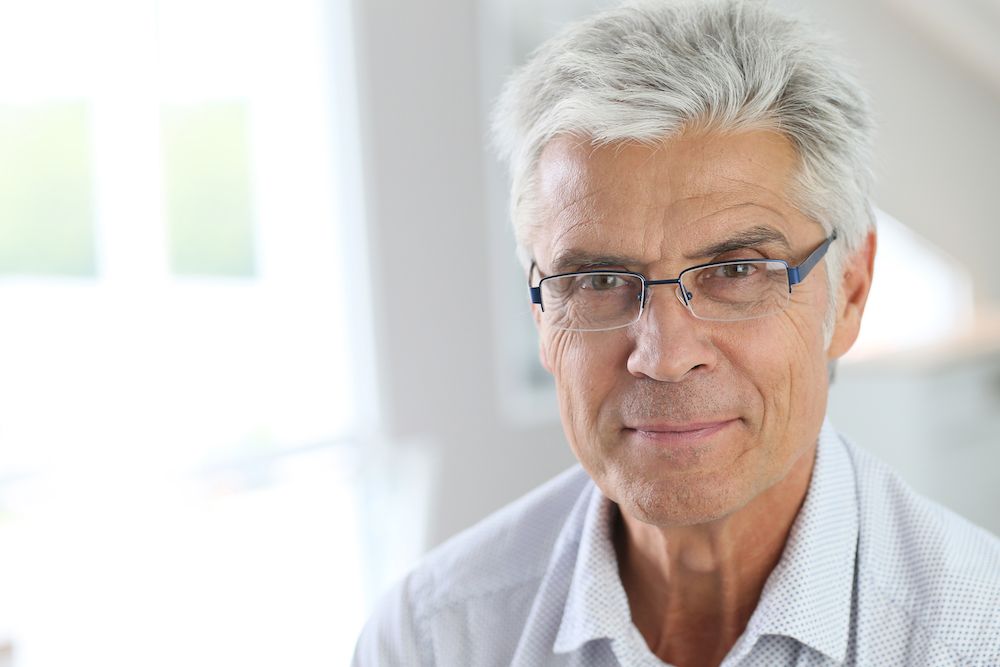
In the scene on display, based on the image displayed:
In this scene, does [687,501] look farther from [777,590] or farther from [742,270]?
[742,270]

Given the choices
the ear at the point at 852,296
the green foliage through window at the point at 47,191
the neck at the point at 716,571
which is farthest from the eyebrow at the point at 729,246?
the green foliage through window at the point at 47,191

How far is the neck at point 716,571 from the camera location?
1324mm

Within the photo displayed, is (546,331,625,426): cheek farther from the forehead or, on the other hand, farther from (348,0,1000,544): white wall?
(348,0,1000,544): white wall

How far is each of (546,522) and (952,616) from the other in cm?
53

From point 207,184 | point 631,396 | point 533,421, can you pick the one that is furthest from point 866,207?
point 533,421

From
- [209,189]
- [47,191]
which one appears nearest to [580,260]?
[47,191]

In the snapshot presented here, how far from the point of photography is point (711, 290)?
1213mm

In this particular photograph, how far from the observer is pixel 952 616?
1179mm

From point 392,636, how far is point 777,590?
19.5 inches

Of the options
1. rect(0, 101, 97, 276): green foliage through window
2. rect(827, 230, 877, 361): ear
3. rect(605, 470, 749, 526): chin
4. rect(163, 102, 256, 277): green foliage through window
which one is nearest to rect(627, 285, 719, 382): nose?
rect(605, 470, 749, 526): chin

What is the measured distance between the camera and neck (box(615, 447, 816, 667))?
1324 millimetres

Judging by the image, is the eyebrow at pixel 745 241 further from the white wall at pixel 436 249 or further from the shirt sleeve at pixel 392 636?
the white wall at pixel 436 249

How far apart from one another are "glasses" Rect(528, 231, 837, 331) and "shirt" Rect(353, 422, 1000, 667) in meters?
0.24

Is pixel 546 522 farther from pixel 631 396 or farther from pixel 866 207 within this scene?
pixel 866 207
